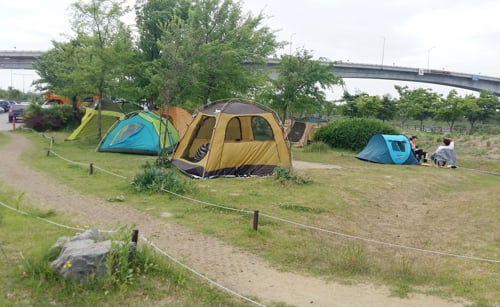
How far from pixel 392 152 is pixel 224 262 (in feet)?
41.8

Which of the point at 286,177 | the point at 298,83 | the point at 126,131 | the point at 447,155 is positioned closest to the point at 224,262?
the point at 286,177

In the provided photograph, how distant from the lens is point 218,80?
16641 mm

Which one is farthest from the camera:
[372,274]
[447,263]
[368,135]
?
[368,135]

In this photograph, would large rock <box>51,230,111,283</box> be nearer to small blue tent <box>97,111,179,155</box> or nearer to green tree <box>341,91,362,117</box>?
small blue tent <box>97,111,179,155</box>

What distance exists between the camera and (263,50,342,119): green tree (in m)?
19.8

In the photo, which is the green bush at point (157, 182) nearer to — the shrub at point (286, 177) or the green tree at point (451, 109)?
the shrub at point (286, 177)

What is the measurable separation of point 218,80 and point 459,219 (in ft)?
34.9

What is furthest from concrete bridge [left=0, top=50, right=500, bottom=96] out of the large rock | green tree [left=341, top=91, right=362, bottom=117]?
Result: the large rock

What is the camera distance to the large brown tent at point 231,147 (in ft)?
35.0

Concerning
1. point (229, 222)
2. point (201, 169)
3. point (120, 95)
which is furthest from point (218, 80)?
point (229, 222)

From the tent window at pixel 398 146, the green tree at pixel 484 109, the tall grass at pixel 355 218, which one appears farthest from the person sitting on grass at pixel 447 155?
the green tree at pixel 484 109

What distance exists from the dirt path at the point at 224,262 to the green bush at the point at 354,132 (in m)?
14.7

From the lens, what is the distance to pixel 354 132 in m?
20.5

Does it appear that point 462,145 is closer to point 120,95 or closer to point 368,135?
point 368,135
